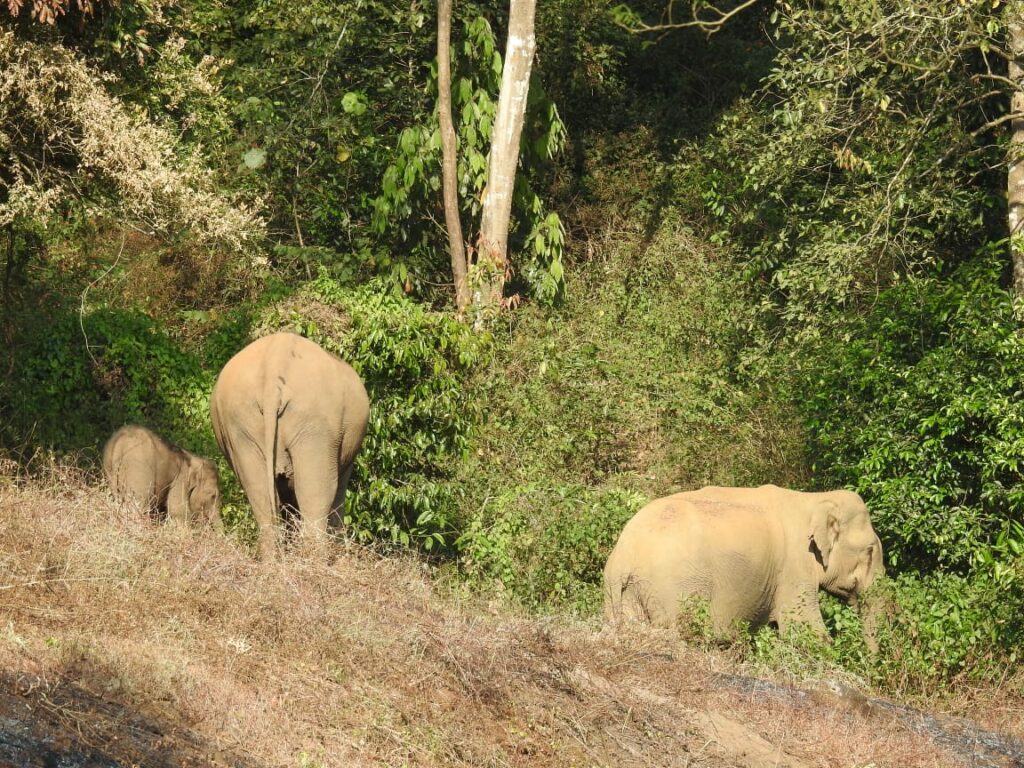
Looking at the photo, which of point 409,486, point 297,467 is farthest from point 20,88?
point 409,486

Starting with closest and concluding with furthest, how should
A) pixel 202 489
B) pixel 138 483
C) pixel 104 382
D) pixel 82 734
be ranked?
pixel 82 734, pixel 138 483, pixel 202 489, pixel 104 382

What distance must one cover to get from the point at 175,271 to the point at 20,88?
7309 millimetres

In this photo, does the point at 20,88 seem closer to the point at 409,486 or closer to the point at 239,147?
the point at 409,486

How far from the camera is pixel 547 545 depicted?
11844 millimetres

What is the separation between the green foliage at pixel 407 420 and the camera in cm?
1230

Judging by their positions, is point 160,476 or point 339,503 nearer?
point 339,503

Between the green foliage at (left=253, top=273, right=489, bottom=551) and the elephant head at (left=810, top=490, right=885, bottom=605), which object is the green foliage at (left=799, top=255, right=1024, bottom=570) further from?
the green foliage at (left=253, top=273, right=489, bottom=551)

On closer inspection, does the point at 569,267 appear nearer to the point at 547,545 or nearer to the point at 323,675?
the point at 547,545

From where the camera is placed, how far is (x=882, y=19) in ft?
43.5

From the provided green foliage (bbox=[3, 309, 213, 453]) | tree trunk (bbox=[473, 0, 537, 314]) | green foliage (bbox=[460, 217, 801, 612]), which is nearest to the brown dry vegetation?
green foliage (bbox=[460, 217, 801, 612])

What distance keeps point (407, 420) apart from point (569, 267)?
25.5 feet

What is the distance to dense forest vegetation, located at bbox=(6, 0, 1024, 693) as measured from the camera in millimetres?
11609

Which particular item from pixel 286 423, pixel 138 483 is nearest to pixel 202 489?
pixel 138 483

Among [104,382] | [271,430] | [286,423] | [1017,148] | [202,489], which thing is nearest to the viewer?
[271,430]
